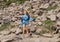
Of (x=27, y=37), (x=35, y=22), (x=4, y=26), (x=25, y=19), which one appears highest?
Answer: (x=25, y=19)

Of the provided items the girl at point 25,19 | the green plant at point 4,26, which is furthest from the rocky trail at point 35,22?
the girl at point 25,19

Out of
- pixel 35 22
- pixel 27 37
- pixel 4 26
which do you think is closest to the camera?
pixel 27 37

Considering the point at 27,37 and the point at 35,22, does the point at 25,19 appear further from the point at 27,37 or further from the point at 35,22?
the point at 35,22

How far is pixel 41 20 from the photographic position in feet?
45.9

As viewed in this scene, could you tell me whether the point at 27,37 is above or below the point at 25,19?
below

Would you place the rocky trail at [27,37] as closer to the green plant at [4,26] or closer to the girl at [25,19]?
the girl at [25,19]

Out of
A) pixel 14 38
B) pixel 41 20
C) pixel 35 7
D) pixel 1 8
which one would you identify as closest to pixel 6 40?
pixel 14 38

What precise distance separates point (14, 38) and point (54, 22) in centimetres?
220

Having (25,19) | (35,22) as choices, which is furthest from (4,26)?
(25,19)

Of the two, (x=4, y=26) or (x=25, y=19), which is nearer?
(x=25, y=19)

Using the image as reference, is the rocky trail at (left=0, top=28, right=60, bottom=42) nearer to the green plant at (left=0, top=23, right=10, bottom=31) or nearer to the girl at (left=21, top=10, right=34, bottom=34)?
the girl at (left=21, top=10, right=34, bottom=34)

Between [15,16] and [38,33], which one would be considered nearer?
[38,33]

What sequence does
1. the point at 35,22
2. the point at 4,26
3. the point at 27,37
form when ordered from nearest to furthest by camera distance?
the point at 27,37 < the point at 35,22 < the point at 4,26

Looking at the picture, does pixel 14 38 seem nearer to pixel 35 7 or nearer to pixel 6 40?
pixel 6 40
